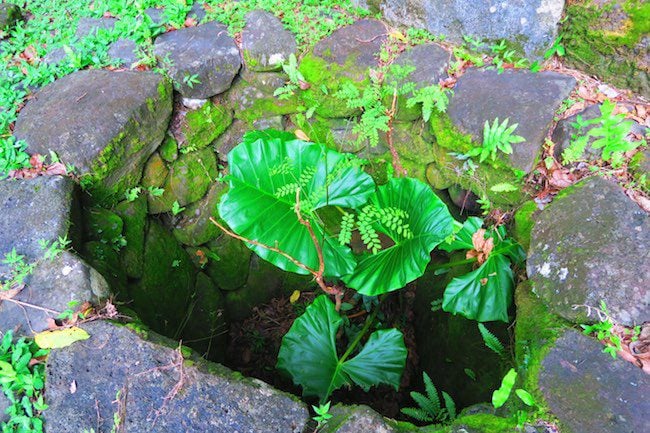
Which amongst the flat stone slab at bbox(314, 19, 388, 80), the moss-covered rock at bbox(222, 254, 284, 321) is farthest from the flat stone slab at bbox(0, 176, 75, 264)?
the flat stone slab at bbox(314, 19, 388, 80)

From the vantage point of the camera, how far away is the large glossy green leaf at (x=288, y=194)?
2301mm

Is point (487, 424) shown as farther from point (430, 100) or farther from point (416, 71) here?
point (416, 71)

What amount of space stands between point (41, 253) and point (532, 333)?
231 cm

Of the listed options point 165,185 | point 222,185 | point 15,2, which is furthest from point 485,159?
point 15,2

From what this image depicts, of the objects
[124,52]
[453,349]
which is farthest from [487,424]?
[124,52]

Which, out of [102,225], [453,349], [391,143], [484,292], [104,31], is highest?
[104,31]

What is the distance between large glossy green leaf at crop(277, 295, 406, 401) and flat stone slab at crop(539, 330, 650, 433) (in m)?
0.81

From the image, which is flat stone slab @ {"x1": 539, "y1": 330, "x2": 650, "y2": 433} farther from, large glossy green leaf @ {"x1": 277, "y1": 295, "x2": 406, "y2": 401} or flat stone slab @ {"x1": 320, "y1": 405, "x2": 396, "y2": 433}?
large glossy green leaf @ {"x1": 277, "y1": 295, "x2": 406, "y2": 401}

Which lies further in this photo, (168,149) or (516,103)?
(168,149)

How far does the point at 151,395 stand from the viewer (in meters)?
1.79

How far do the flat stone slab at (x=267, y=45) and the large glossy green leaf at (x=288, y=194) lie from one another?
792 mm

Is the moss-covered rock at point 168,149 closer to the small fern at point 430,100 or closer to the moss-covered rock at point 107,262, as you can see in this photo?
the moss-covered rock at point 107,262

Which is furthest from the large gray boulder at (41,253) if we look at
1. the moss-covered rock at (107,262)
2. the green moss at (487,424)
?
the green moss at (487,424)

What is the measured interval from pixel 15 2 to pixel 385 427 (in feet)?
13.8
